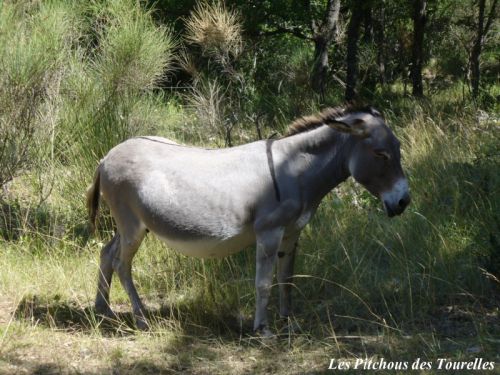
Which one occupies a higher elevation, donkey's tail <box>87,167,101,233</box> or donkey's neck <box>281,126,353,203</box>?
donkey's neck <box>281,126,353,203</box>

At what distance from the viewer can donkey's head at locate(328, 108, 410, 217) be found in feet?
16.1

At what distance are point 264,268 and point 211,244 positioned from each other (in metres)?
0.39

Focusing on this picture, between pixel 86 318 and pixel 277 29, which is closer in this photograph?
pixel 86 318

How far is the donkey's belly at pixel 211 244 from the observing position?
5059 millimetres

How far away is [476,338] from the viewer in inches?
196

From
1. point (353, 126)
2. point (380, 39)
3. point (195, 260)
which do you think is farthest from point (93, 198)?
point (380, 39)

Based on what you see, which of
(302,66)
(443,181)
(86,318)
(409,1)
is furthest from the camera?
(409,1)

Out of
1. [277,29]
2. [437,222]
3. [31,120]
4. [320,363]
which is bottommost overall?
[320,363]

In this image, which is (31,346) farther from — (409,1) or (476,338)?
(409,1)

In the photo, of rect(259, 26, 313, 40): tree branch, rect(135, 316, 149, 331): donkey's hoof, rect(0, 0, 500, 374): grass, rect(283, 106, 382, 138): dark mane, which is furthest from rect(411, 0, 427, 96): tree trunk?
rect(135, 316, 149, 331): donkey's hoof

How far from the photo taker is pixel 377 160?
4969 mm

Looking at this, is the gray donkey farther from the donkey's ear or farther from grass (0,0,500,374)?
grass (0,0,500,374)

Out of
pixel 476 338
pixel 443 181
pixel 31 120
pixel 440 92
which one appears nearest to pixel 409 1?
pixel 440 92

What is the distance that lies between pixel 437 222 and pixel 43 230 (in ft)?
11.7
